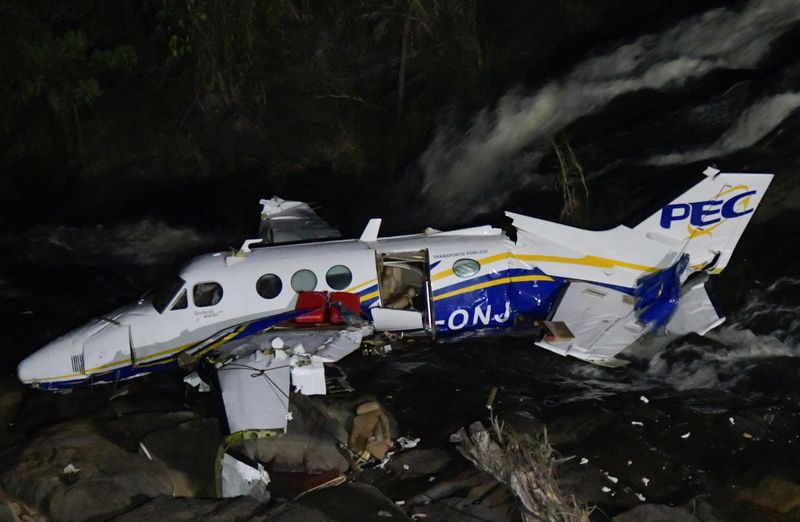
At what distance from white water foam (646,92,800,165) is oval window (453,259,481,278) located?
9596mm

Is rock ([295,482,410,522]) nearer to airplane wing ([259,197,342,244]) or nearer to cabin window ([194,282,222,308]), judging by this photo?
cabin window ([194,282,222,308])

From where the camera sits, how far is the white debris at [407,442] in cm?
1554

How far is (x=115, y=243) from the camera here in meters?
26.6

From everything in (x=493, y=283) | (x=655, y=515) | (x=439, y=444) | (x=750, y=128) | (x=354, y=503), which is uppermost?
(x=750, y=128)

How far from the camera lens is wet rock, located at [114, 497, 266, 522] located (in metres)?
12.4

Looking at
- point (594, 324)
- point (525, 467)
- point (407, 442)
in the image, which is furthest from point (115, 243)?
point (525, 467)

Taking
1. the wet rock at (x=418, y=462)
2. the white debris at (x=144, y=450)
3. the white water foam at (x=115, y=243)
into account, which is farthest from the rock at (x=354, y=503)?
the white water foam at (x=115, y=243)

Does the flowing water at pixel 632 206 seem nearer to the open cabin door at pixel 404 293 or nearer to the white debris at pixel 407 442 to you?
the white debris at pixel 407 442

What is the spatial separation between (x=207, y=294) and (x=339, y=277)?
9.03ft

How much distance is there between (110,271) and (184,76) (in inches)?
309

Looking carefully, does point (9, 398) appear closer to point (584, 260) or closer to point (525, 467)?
point (525, 467)

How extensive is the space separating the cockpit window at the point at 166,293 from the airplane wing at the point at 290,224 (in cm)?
340

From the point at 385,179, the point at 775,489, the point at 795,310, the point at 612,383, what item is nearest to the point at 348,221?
the point at 385,179

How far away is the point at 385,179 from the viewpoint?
90.9 ft
